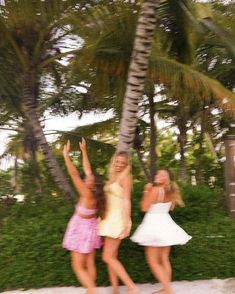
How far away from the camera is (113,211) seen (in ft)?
17.6

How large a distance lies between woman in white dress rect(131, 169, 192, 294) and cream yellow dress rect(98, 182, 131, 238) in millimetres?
319

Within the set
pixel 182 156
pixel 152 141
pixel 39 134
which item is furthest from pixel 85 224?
pixel 182 156

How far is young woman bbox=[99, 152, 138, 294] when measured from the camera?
5.31 metres

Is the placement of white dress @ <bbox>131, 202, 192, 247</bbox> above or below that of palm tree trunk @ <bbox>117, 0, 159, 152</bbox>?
below

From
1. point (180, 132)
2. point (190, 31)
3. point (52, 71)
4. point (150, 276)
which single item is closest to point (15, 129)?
point (52, 71)

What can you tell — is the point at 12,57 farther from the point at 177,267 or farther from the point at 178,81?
the point at 177,267

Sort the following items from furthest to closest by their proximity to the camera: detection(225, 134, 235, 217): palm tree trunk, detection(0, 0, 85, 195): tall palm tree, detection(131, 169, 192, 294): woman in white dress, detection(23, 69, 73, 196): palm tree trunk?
detection(23, 69, 73, 196): palm tree trunk
detection(0, 0, 85, 195): tall palm tree
detection(225, 134, 235, 217): palm tree trunk
detection(131, 169, 192, 294): woman in white dress

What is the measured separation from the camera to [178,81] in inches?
268

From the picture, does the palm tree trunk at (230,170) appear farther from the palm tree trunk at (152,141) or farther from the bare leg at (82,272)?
the bare leg at (82,272)

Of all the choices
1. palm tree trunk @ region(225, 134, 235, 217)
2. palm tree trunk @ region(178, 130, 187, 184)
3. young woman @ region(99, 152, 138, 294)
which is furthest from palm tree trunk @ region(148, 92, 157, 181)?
young woman @ region(99, 152, 138, 294)

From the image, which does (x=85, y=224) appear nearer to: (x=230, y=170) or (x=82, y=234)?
(x=82, y=234)

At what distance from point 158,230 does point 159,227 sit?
0.12ft

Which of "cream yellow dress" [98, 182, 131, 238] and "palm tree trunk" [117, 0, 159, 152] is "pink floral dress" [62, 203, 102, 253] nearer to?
"cream yellow dress" [98, 182, 131, 238]

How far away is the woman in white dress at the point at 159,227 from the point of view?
18.0 ft
